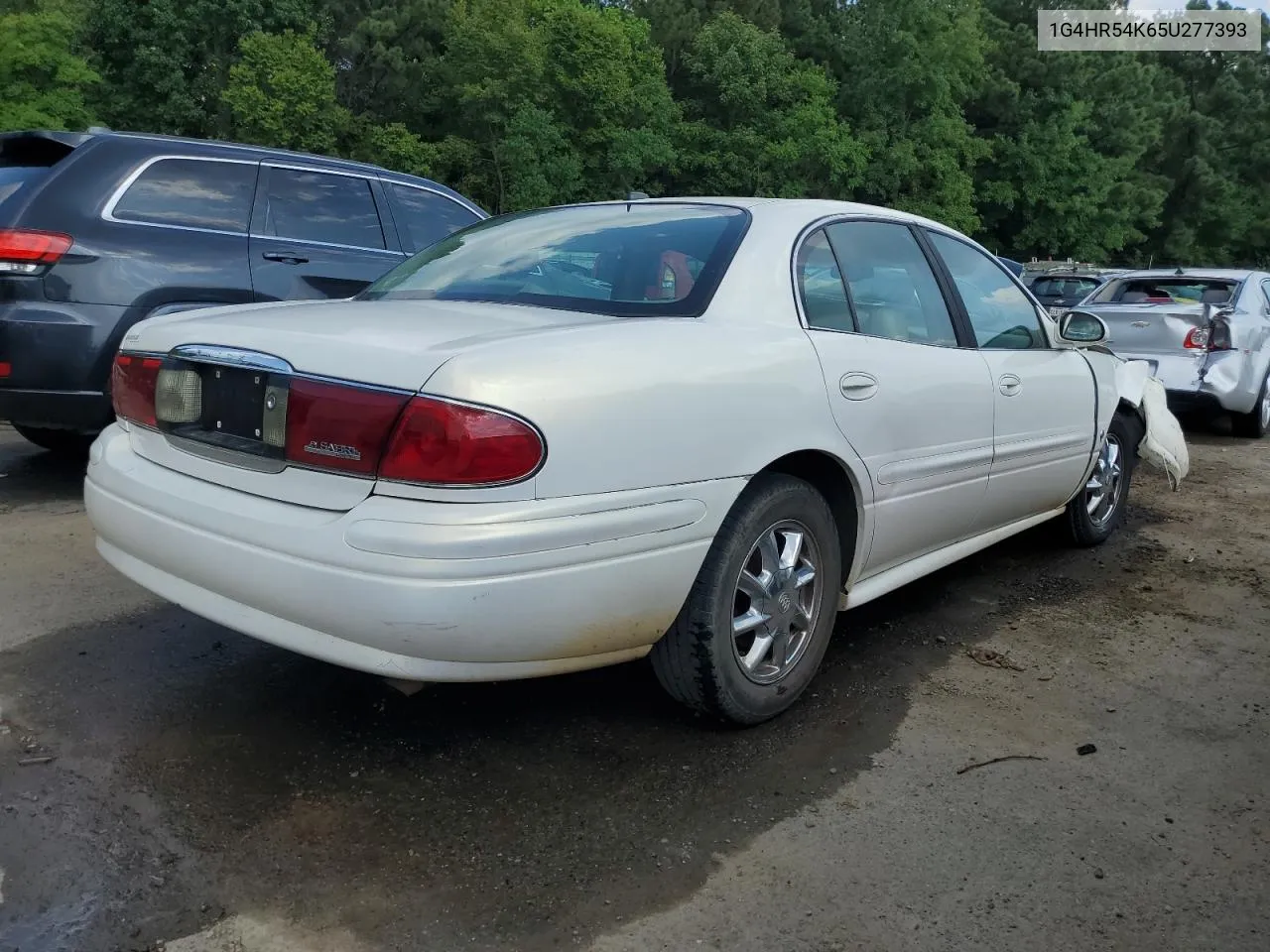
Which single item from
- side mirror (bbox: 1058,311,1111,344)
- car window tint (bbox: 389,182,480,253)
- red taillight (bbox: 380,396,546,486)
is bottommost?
red taillight (bbox: 380,396,546,486)

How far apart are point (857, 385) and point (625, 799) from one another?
1.39 meters

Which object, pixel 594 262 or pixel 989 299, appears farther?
pixel 989 299

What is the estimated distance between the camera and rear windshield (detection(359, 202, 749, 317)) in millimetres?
3053

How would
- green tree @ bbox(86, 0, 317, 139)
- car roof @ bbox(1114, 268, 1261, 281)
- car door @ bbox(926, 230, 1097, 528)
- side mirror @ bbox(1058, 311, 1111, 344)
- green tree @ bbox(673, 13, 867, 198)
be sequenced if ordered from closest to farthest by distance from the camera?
1. car door @ bbox(926, 230, 1097, 528)
2. side mirror @ bbox(1058, 311, 1111, 344)
3. car roof @ bbox(1114, 268, 1261, 281)
4. green tree @ bbox(86, 0, 317, 139)
5. green tree @ bbox(673, 13, 867, 198)

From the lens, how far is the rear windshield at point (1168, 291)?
9625 mm

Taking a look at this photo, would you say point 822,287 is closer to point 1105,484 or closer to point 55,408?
point 1105,484

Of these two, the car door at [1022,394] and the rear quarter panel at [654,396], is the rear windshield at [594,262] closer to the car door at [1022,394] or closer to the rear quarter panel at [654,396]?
the rear quarter panel at [654,396]

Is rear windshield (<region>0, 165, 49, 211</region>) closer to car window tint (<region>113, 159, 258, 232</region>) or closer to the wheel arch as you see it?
car window tint (<region>113, 159, 258, 232</region>)

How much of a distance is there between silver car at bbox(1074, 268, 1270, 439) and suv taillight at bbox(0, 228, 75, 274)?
7.50 m

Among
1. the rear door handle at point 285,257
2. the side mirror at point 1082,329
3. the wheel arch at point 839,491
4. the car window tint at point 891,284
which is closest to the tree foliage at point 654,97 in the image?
the rear door handle at point 285,257

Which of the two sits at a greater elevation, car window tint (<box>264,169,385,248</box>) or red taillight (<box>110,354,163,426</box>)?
car window tint (<box>264,169,385,248</box>)

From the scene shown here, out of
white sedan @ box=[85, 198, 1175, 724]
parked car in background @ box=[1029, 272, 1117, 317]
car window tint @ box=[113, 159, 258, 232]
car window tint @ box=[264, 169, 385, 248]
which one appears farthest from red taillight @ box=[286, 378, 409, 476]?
parked car in background @ box=[1029, 272, 1117, 317]

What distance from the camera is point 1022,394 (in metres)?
4.16

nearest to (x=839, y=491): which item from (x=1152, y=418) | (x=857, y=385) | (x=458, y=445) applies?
(x=857, y=385)
